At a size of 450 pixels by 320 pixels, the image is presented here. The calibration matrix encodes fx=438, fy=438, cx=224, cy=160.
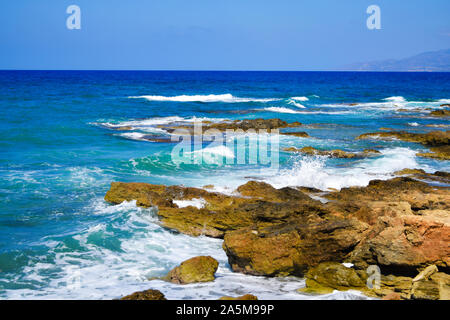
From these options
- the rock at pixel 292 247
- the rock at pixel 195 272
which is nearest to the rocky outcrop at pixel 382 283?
the rock at pixel 292 247

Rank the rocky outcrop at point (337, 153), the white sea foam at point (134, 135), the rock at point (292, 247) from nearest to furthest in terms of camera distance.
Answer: the rock at point (292, 247) → the rocky outcrop at point (337, 153) → the white sea foam at point (134, 135)

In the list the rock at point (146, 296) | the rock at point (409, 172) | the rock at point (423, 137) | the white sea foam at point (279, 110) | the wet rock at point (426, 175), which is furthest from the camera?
the white sea foam at point (279, 110)

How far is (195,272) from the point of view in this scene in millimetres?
7473

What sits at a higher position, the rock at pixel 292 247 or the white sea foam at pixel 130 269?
the rock at pixel 292 247

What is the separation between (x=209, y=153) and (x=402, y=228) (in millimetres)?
12770

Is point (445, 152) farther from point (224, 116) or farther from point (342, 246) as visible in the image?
point (224, 116)

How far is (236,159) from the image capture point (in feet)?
62.0

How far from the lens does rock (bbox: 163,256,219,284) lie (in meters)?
7.41

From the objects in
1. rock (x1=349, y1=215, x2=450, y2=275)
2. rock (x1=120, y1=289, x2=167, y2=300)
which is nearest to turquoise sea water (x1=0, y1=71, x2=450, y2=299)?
rock (x1=120, y1=289, x2=167, y2=300)

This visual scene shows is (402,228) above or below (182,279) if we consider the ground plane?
above

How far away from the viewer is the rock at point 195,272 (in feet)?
24.3

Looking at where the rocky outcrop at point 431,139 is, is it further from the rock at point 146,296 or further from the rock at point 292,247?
the rock at point 146,296

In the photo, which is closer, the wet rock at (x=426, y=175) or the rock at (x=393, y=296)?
the rock at (x=393, y=296)

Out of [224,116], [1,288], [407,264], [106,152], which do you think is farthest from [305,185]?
[224,116]
